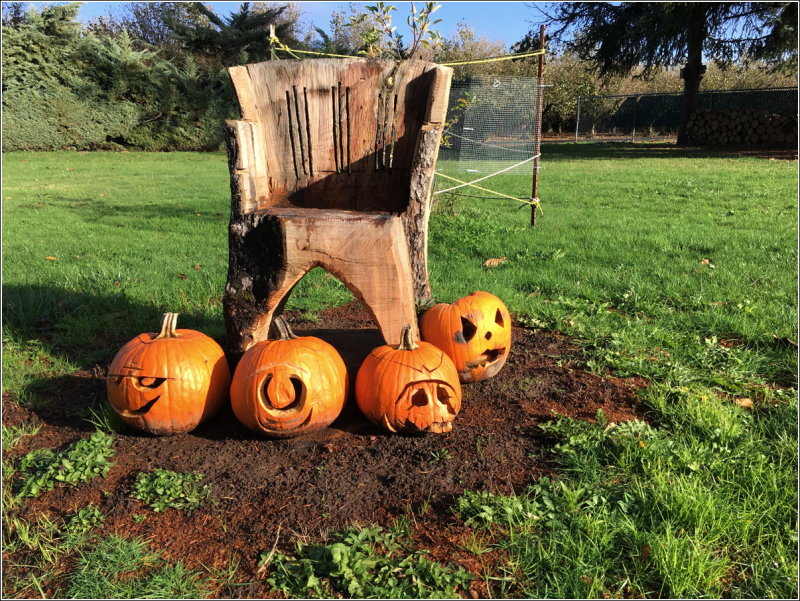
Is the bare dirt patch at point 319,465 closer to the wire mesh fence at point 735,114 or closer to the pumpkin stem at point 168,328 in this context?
the pumpkin stem at point 168,328

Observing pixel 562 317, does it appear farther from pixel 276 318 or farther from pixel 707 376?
pixel 276 318

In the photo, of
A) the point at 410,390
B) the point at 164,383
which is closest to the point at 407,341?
the point at 410,390

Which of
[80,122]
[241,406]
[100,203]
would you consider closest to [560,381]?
[241,406]

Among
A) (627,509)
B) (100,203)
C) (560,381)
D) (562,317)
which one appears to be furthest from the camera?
(100,203)

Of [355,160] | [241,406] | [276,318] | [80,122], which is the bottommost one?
[241,406]

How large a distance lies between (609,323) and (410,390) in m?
1.99

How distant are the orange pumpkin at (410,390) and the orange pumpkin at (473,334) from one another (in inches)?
15.8

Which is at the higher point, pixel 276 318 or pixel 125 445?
pixel 276 318

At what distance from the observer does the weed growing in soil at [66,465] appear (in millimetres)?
2290

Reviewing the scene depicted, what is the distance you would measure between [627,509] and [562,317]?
2.10 m

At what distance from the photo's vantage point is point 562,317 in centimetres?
407

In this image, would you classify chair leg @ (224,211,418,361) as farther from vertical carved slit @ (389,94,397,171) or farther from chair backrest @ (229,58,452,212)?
vertical carved slit @ (389,94,397,171)

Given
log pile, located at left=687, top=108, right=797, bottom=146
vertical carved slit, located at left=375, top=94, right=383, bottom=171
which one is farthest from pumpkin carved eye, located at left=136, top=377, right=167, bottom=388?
log pile, located at left=687, top=108, right=797, bottom=146

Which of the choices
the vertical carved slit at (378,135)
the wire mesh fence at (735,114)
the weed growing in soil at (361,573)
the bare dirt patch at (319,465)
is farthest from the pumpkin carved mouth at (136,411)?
the wire mesh fence at (735,114)
